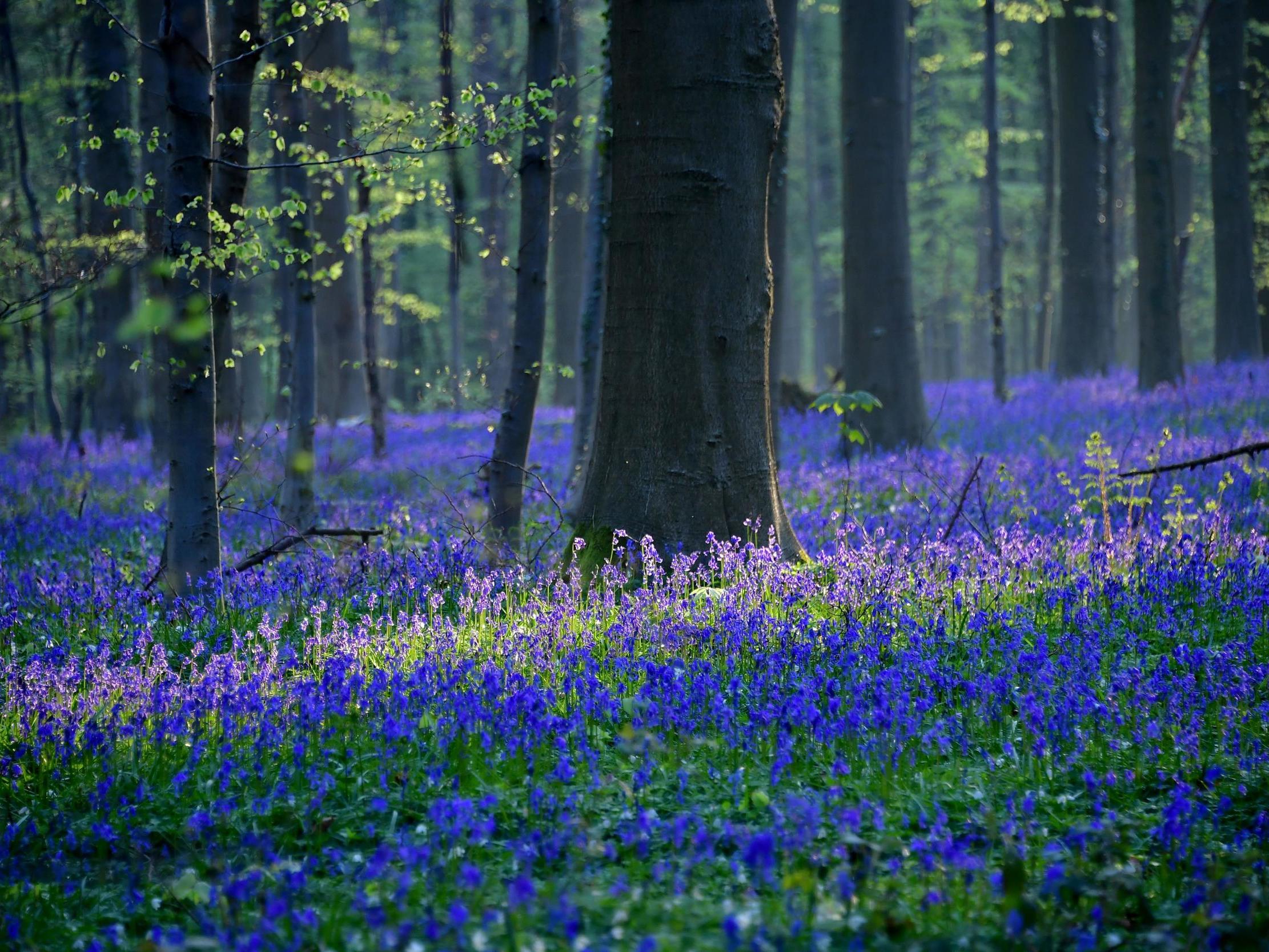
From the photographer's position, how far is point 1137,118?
16.7 m

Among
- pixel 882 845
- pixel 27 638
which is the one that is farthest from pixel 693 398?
pixel 27 638

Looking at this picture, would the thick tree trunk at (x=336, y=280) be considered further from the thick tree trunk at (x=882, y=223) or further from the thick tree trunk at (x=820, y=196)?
the thick tree trunk at (x=820, y=196)

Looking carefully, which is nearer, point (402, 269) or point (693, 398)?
point (693, 398)

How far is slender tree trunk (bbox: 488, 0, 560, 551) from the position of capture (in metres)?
7.94

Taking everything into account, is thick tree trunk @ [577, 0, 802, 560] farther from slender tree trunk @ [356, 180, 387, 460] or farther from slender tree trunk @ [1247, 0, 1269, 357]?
slender tree trunk @ [1247, 0, 1269, 357]

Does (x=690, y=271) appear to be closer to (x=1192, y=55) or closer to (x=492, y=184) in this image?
(x=1192, y=55)

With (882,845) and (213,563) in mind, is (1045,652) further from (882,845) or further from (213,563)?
(213,563)

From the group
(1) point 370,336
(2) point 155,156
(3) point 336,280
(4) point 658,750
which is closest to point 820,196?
(3) point 336,280

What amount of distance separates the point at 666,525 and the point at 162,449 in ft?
32.7

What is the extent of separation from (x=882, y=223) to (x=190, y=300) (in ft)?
29.6

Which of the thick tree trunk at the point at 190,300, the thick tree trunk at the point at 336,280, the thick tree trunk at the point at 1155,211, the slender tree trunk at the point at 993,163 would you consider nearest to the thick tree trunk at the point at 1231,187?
the thick tree trunk at the point at 1155,211

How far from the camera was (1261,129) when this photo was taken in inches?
875

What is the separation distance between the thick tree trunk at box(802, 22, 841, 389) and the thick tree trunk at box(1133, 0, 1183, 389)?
17.8 metres

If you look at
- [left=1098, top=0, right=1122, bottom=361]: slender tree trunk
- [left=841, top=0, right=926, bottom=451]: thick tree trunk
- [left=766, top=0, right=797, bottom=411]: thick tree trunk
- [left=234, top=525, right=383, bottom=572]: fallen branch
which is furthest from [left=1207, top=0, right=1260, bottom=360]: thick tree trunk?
[left=234, top=525, right=383, bottom=572]: fallen branch
